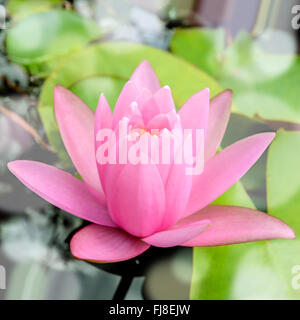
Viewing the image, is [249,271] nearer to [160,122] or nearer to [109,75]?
[160,122]

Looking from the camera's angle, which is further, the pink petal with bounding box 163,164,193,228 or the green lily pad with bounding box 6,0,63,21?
the green lily pad with bounding box 6,0,63,21

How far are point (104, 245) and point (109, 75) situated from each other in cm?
36

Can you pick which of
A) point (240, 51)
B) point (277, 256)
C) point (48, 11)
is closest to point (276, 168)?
point (277, 256)

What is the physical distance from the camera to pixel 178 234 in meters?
0.52

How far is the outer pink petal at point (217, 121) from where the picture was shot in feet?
2.07

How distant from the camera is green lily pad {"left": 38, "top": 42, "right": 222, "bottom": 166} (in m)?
0.76

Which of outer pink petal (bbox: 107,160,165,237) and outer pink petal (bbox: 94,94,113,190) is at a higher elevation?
outer pink petal (bbox: 94,94,113,190)

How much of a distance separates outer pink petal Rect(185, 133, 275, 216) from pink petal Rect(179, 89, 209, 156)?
0.06m

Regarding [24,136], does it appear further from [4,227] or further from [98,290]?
[98,290]
